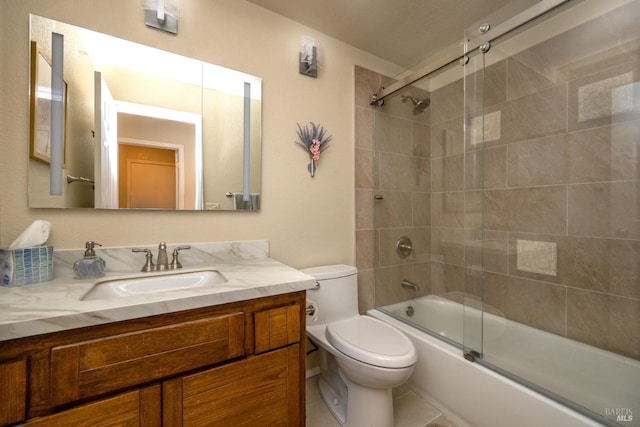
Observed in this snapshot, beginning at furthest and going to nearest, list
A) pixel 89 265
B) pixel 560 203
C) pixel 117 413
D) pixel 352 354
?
pixel 560 203 < pixel 352 354 < pixel 89 265 < pixel 117 413

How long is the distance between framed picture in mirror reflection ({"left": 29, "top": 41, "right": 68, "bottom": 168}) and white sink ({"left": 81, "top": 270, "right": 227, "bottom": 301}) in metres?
0.60

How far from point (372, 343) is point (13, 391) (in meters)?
1.18

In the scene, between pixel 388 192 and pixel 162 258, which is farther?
pixel 388 192

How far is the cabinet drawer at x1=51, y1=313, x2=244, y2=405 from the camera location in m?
0.65

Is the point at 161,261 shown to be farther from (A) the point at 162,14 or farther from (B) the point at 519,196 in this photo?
(B) the point at 519,196

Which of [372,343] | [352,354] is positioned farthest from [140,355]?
[372,343]

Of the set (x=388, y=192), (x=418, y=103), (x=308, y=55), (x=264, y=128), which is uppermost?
(x=308, y=55)

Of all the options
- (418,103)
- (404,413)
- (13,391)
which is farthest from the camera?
(418,103)

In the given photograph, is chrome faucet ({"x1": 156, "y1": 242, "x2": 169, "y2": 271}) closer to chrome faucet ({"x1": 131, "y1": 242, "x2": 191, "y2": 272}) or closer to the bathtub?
chrome faucet ({"x1": 131, "y1": 242, "x2": 191, "y2": 272})

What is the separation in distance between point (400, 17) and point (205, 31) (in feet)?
3.91

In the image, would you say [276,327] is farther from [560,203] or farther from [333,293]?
[560,203]

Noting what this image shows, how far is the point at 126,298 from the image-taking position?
0.77m

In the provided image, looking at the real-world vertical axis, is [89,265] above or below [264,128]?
below

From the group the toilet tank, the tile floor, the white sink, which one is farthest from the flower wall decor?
the tile floor
